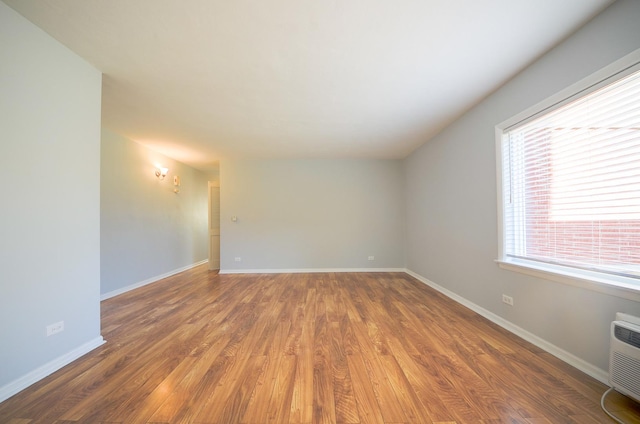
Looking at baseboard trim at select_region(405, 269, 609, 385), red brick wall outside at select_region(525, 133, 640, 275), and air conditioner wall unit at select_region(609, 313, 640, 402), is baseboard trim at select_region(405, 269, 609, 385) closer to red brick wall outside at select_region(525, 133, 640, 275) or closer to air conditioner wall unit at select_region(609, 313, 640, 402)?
air conditioner wall unit at select_region(609, 313, 640, 402)

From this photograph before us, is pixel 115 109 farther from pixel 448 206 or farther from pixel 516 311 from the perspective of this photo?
pixel 516 311

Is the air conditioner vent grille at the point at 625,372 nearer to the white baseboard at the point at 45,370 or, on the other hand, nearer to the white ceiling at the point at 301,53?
the white ceiling at the point at 301,53

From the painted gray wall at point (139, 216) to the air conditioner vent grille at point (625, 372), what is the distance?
5692mm

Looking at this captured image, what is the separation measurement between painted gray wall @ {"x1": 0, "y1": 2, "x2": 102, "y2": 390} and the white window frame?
13.5 ft

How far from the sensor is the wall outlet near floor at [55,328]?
1.81 meters

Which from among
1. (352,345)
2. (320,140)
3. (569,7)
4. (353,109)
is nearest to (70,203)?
(352,345)

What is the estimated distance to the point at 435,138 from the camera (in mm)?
4098

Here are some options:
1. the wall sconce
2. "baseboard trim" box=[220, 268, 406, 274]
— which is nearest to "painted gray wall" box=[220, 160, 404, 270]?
"baseboard trim" box=[220, 268, 406, 274]

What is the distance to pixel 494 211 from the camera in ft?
8.82

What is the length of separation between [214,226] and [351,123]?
449 centimetres

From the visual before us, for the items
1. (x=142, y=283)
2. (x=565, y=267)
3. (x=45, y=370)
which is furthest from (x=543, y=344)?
(x=142, y=283)

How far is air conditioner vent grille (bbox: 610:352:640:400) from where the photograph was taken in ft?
4.39

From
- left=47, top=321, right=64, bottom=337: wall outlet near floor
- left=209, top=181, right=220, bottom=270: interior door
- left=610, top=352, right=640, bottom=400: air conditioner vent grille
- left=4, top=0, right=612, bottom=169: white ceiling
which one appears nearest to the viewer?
left=610, top=352, right=640, bottom=400: air conditioner vent grille

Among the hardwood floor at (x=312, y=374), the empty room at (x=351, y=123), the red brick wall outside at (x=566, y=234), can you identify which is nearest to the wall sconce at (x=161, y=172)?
the empty room at (x=351, y=123)
